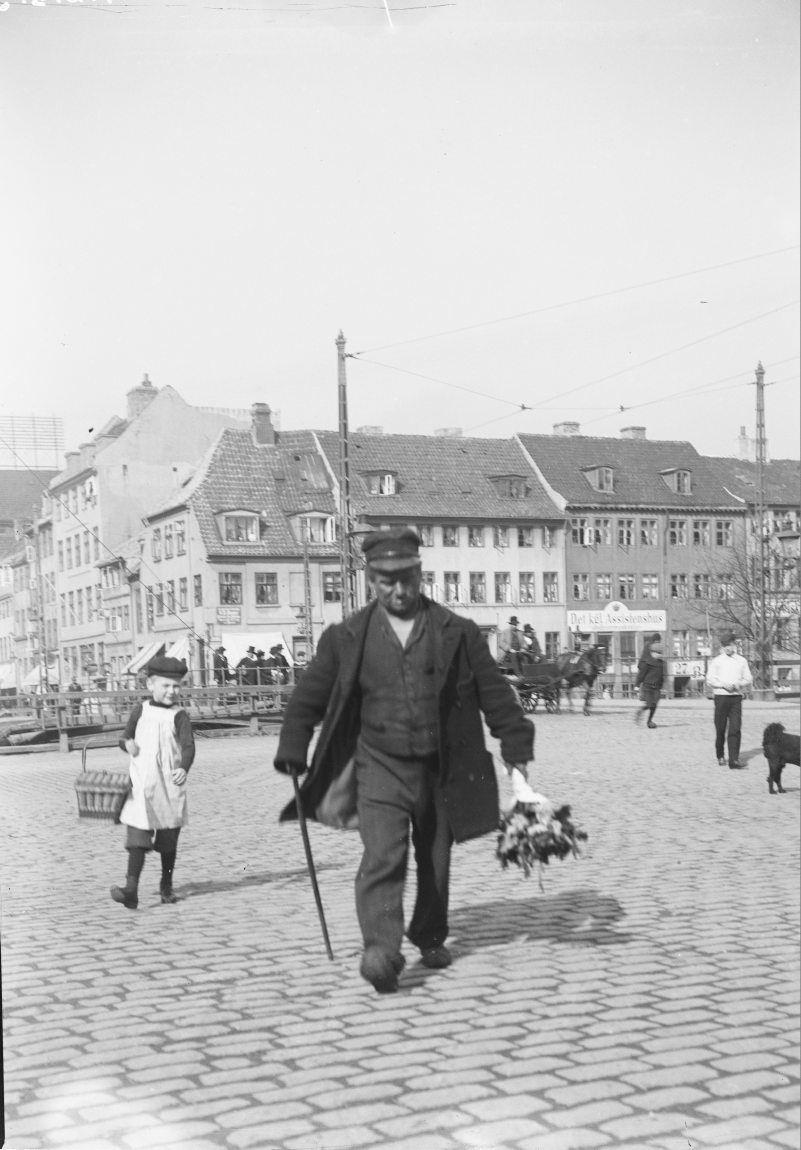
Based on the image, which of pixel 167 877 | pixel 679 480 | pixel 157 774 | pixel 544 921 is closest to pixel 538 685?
pixel 157 774

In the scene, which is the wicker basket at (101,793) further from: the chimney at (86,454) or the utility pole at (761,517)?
the utility pole at (761,517)

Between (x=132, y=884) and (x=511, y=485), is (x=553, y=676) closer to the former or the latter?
(x=511, y=485)

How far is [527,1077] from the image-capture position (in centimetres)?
370

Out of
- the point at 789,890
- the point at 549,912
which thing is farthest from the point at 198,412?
the point at 789,890

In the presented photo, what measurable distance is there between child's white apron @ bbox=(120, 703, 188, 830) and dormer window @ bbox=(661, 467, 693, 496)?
1370 millimetres

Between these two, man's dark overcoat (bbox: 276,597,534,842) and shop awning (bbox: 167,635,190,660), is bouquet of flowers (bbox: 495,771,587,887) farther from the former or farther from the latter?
shop awning (bbox: 167,635,190,660)

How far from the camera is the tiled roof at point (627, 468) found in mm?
3182

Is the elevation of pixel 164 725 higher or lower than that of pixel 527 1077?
higher

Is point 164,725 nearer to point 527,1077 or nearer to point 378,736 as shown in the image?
point 378,736

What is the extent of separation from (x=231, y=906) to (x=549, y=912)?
0.88 meters

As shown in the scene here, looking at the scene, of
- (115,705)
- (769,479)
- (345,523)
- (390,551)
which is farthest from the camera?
(769,479)

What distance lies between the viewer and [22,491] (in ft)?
9.87

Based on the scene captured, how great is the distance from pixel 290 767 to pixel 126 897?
837mm

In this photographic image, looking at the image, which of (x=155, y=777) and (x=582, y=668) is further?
(x=155, y=777)
